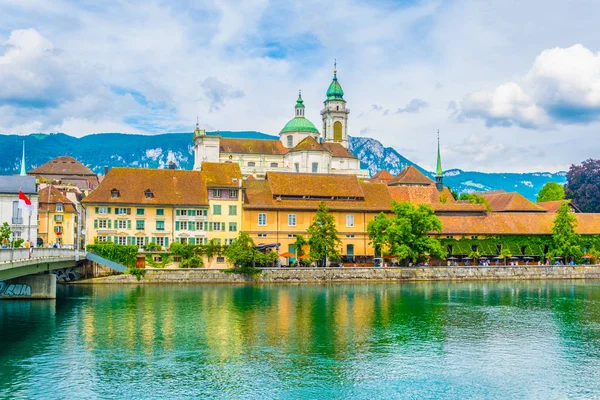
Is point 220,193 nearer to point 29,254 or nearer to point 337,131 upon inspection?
point 29,254

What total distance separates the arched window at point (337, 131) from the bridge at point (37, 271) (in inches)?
3909

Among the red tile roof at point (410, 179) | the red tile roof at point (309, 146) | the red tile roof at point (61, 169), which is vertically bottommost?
the red tile roof at point (410, 179)

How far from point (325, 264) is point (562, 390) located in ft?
157

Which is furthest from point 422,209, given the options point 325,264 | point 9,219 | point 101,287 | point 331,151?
point 331,151

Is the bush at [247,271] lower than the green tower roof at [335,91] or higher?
lower

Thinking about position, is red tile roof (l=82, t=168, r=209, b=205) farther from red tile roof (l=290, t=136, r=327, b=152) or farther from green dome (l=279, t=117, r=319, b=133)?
green dome (l=279, t=117, r=319, b=133)

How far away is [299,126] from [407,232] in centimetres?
6958

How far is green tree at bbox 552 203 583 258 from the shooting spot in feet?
272

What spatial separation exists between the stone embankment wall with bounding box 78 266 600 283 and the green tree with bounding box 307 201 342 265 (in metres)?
1.77

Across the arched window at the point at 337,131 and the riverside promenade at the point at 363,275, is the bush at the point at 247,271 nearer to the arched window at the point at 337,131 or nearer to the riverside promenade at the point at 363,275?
the riverside promenade at the point at 363,275

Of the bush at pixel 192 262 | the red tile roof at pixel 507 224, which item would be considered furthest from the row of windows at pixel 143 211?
the red tile roof at pixel 507 224

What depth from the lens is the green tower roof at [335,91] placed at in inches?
6422

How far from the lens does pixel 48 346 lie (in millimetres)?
37375

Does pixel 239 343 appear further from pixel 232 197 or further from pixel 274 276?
pixel 232 197
